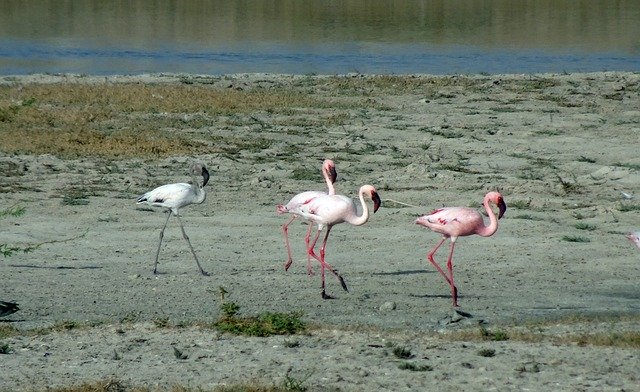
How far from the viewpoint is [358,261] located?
11734 mm

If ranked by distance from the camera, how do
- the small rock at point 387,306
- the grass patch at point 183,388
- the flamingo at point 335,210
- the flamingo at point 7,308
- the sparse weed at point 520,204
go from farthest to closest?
the sparse weed at point 520,204, the flamingo at point 335,210, the small rock at point 387,306, the flamingo at point 7,308, the grass patch at point 183,388

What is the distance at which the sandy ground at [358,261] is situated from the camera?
25.2 ft

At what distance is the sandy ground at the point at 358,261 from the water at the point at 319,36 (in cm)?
1071

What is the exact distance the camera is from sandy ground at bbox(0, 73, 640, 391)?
303 inches

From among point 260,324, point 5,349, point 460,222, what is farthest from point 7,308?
point 460,222

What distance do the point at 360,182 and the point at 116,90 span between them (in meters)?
7.78

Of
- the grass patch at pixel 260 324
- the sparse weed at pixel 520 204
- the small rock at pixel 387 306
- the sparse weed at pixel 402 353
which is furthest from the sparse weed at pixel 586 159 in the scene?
the sparse weed at pixel 402 353

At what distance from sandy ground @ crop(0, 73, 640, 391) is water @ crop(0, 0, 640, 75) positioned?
35.2ft

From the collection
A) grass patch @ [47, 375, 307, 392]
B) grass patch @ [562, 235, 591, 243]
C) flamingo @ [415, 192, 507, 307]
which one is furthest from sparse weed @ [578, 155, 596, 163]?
grass patch @ [47, 375, 307, 392]

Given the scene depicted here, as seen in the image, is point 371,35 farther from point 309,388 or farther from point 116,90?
point 309,388

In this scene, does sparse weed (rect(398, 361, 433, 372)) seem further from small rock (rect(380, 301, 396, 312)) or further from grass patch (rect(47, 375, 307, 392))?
small rock (rect(380, 301, 396, 312))

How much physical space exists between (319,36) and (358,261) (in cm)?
2656

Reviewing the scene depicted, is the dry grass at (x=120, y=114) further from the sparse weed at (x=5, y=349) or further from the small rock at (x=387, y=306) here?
the sparse weed at (x=5, y=349)

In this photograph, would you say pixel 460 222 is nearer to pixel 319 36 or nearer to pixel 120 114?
pixel 120 114
